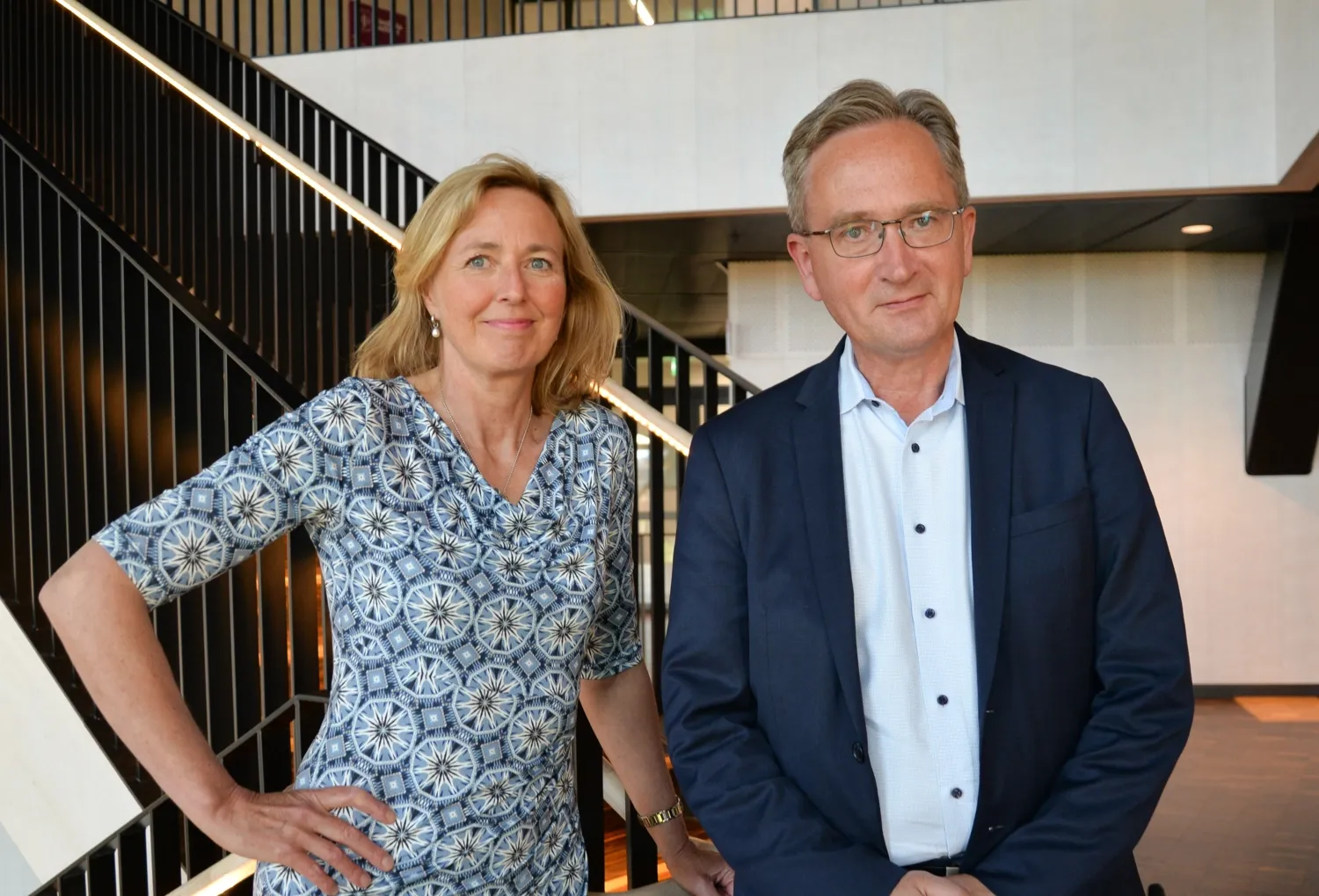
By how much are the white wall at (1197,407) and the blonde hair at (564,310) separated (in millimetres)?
6223

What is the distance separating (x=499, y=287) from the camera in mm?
1688

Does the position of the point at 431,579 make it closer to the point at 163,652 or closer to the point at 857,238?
the point at 163,652

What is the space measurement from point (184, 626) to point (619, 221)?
169 inches

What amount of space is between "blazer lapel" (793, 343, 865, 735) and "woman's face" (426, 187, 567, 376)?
0.42 m

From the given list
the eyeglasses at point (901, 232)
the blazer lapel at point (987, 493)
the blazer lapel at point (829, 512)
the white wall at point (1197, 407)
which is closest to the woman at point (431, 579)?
the blazer lapel at point (829, 512)

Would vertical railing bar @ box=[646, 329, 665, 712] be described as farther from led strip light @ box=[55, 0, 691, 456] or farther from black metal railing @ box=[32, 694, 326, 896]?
black metal railing @ box=[32, 694, 326, 896]

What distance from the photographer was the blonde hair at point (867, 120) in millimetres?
1542

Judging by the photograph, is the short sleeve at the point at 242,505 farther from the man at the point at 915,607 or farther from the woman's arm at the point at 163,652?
the man at the point at 915,607

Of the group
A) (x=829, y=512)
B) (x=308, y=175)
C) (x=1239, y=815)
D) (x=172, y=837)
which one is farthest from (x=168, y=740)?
(x=1239, y=815)

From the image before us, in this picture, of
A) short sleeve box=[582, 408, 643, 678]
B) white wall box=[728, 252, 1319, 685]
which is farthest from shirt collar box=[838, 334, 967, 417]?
white wall box=[728, 252, 1319, 685]

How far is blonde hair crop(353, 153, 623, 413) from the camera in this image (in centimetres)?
170

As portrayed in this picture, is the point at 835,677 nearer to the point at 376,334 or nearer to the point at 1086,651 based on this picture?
the point at 1086,651

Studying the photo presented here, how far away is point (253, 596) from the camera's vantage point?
312cm

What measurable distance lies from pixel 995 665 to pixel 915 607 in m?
0.13
